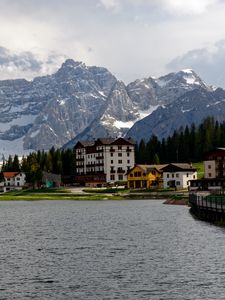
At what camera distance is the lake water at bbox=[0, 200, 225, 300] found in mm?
44031

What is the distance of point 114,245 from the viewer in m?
66.8

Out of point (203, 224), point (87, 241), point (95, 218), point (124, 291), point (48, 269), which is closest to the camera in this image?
point (124, 291)

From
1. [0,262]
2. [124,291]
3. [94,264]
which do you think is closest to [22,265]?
[0,262]

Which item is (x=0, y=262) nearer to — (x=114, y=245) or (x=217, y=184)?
(x=114, y=245)

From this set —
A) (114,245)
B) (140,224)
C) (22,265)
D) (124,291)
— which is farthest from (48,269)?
(140,224)

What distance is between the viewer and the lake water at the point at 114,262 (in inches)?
1734

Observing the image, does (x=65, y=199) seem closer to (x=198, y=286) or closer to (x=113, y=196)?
(x=113, y=196)

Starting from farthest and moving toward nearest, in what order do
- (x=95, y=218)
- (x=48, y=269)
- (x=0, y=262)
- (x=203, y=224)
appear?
1. (x=95, y=218)
2. (x=203, y=224)
3. (x=0, y=262)
4. (x=48, y=269)

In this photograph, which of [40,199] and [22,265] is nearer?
[22,265]

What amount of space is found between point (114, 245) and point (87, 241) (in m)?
5.31

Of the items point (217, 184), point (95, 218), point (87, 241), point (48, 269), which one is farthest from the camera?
point (217, 184)

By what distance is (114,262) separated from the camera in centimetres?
5516

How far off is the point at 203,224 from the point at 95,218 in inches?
937

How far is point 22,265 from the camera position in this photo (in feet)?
180
